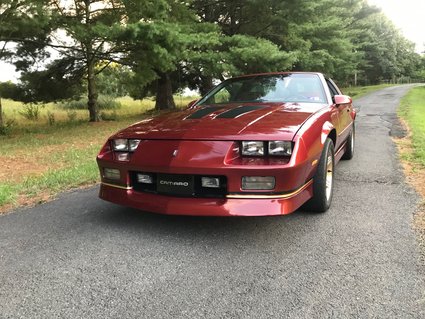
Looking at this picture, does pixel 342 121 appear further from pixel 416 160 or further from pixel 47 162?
pixel 47 162

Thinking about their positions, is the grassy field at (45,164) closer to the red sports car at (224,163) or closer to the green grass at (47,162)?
the green grass at (47,162)

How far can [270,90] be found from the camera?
15.9 ft

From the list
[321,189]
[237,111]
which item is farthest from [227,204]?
[237,111]

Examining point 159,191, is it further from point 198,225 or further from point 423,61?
point 423,61

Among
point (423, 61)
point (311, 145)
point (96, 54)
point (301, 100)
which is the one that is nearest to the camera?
point (311, 145)

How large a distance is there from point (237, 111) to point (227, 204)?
50.2 inches

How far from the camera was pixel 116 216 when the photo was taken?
395 cm

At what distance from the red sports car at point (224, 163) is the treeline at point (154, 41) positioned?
268 inches

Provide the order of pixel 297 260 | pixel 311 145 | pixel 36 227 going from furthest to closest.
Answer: pixel 36 227 < pixel 311 145 < pixel 297 260

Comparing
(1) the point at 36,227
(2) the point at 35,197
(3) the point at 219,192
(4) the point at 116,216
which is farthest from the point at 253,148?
(2) the point at 35,197

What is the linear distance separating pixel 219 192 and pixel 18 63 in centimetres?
1375

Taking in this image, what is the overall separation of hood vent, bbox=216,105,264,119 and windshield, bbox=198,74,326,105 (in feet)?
1.48

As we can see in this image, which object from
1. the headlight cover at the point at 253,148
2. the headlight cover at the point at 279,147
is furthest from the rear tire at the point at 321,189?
the headlight cover at the point at 253,148

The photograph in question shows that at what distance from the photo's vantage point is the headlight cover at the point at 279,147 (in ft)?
10.5
